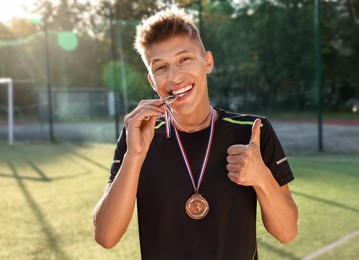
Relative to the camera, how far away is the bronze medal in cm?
160

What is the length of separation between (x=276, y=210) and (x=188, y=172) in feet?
1.09

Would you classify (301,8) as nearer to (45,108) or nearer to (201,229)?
(201,229)

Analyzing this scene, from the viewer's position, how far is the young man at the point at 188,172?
1.60 metres

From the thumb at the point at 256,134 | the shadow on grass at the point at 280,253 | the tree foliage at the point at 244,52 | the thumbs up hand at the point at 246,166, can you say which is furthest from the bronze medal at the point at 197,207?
the tree foliage at the point at 244,52

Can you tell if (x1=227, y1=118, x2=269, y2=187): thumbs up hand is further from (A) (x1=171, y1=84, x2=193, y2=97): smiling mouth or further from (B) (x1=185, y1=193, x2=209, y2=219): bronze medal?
(A) (x1=171, y1=84, x2=193, y2=97): smiling mouth

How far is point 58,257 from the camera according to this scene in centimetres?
391

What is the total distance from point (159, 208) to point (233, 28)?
1430cm

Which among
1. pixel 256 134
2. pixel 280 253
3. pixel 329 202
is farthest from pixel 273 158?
pixel 329 202

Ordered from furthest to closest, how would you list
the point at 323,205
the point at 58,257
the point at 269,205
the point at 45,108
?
the point at 45,108, the point at 323,205, the point at 58,257, the point at 269,205

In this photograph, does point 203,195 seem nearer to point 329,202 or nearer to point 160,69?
point 160,69

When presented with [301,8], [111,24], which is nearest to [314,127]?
[301,8]

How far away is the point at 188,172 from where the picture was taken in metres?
1.69

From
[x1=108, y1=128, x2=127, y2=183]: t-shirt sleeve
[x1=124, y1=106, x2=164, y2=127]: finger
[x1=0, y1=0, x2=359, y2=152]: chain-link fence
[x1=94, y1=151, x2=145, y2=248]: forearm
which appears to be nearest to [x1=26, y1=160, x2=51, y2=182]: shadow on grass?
[x1=0, y1=0, x2=359, y2=152]: chain-link fence

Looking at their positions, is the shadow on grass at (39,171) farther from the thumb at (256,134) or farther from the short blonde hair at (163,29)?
the thumb at (256,134)
